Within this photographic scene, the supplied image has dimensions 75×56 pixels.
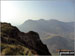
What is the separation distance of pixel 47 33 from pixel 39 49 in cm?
911

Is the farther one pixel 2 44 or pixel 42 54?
pixel 42 54

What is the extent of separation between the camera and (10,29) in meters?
13.4

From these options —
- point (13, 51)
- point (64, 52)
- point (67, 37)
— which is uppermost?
point (13, 51)

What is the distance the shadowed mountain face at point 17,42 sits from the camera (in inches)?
464

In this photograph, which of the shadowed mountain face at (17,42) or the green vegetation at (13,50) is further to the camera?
the shadowed mountain face at (17,42)

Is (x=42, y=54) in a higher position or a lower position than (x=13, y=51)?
lower

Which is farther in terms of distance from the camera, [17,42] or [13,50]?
[17,42]

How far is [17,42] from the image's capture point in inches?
509

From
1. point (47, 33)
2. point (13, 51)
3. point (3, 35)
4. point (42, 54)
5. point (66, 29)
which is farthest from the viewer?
point (47, 33)

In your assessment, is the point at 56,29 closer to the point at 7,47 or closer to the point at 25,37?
the point at 25,37

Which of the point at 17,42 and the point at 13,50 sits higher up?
the point at 17,42

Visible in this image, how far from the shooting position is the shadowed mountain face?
38.7 feet

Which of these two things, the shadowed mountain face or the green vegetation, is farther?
the shadowed mountain face

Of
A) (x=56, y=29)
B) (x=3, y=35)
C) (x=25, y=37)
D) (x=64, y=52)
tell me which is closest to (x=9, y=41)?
(x=3, y=35)
